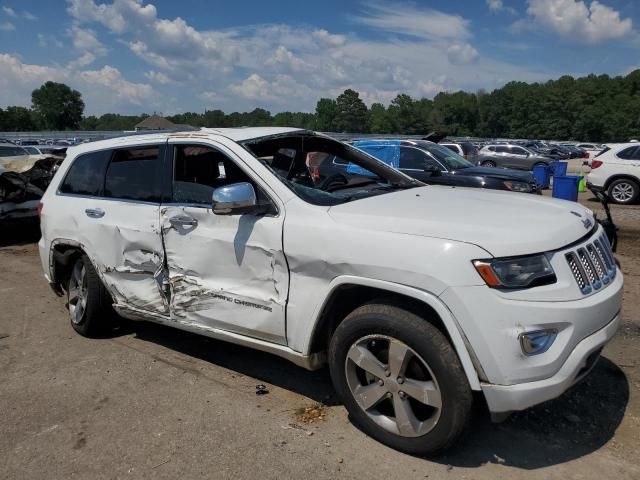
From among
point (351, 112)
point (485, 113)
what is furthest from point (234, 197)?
point (485, 113)

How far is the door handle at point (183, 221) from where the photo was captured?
3.62 meters

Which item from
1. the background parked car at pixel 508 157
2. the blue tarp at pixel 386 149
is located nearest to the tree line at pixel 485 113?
the background parked car at pixel 508 157

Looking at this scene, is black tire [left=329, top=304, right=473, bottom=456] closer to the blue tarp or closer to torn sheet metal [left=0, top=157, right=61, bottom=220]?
torn sheet metal [left=0, top=157, right=61, bottom=220]

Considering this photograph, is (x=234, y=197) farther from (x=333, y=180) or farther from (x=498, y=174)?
(x=498, y=174)

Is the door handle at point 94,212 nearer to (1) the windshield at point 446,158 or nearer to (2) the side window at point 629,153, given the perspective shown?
(1) the windshield at point 446,158

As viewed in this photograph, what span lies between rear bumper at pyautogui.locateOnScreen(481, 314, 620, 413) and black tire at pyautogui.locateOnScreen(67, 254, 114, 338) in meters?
3.30

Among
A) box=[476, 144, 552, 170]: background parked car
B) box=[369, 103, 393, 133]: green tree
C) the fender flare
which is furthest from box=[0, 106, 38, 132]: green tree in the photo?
the fender flare

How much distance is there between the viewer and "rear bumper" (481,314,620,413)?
2.51 metres

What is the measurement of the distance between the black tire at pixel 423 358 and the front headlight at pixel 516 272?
15.4 inches

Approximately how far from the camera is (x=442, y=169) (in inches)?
451

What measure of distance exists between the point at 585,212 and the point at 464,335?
1378 mm

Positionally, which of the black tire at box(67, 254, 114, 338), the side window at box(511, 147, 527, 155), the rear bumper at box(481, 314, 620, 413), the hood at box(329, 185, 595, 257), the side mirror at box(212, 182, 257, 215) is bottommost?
the black tire at box(67, 254, 114, 338)

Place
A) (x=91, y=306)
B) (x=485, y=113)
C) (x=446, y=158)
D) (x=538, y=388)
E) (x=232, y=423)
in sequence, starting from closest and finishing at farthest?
1. (x=538, y=388)
2. (x=232, y=423)
3. (x=91, y=306)
4. (x=446, y=158)
5. (x=485, y=113)

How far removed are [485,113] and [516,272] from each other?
13734 centimetres
